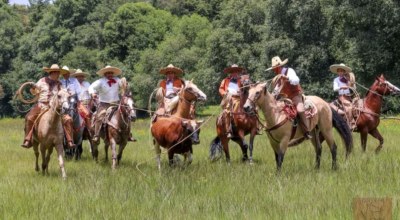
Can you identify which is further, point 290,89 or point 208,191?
point 290,89

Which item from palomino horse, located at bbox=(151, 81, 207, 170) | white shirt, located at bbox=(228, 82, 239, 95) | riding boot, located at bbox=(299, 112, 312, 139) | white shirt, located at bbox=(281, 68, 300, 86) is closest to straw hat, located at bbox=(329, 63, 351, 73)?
white shirt, located at bbox=(228, 82, 239, 95)

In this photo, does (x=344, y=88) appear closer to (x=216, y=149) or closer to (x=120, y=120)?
(x=216, y=149)

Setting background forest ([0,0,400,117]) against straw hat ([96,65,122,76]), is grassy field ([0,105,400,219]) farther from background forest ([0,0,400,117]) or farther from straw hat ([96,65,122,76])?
background forest ([0,0,400,117])

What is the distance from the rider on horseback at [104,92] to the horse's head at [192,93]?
8.34 ft

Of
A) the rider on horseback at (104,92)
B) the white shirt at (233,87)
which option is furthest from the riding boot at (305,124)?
the rider on horseback at (104,92)

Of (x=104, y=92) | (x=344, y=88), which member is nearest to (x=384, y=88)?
(x=344, y=88)

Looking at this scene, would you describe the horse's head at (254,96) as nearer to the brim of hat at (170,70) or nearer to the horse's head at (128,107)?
the brim of hat at (170,70)

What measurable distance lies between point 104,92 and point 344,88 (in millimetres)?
6768

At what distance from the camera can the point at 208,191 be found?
9.54 metres

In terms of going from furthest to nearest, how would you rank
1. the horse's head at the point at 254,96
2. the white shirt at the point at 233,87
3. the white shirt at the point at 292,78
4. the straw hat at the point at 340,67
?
the straw hat at the point at 340,67 → the white shirt at the point at 233,87 → the white shirt at the point at 292,78 → the horse's head at the point at 254,96

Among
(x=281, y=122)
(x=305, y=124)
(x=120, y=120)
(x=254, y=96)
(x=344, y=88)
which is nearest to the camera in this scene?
(x=254, y=96)

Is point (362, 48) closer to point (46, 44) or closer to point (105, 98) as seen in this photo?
point (105, 98)

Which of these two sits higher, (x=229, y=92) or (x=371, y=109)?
(x=229, y=92)

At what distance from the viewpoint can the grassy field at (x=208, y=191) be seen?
7.79 metres
